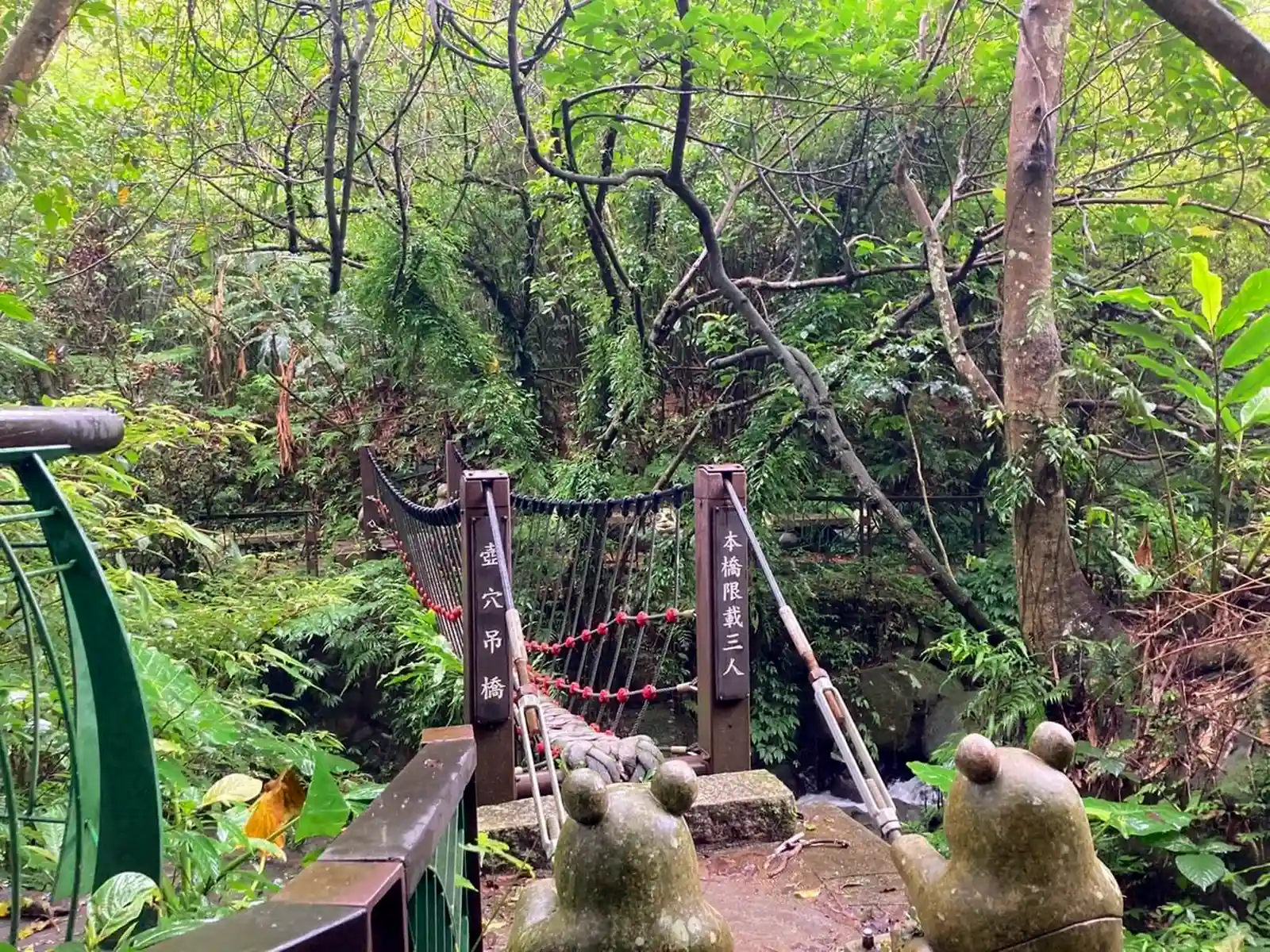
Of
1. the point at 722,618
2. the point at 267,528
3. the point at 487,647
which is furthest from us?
the point at 267,528

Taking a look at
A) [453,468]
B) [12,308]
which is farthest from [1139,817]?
[453,468]

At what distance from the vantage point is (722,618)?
9.18 ft

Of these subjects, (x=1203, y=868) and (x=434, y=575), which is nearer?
(x=1203, y=868)

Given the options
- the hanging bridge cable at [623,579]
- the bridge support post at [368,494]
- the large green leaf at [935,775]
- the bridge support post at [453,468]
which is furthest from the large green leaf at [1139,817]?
the bridge support post at [368,494]

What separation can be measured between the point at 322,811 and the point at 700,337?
4.29 metres

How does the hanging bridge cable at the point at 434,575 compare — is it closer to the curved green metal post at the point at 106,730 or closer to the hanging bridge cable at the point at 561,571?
the hanging bridge cable at the point at 561,571

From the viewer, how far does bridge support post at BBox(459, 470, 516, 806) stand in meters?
2.64

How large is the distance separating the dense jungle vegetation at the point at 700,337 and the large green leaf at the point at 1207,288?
0.05 meters

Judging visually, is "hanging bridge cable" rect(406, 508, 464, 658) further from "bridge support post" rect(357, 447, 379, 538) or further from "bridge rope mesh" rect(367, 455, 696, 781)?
"bridge support post" rect(357, 447, 379, 538)

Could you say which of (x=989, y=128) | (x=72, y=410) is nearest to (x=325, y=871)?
(x=72, y=410)

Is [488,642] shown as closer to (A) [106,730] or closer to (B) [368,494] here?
(A) [106,730]

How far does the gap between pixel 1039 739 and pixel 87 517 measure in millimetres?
2800

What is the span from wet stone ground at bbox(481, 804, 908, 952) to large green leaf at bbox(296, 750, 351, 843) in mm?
1077

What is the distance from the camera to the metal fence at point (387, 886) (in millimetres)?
567
